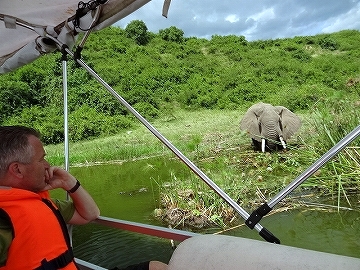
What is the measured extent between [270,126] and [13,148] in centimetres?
654

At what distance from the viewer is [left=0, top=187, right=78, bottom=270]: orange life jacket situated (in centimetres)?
129

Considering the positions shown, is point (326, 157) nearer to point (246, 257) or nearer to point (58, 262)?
point (246, 257)

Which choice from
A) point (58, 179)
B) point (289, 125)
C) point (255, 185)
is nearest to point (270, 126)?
point (289, 125)

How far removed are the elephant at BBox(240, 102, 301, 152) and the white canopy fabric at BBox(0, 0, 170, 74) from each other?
5187 mm

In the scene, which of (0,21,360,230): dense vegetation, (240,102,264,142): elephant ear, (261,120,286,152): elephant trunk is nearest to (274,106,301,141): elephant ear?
(261,120,286,152): elephant trunk

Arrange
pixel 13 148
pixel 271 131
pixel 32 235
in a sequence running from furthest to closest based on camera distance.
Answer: pixel 271 131 < pixel 13 148 < pixel 32 235

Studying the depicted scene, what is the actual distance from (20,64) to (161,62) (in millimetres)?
14945

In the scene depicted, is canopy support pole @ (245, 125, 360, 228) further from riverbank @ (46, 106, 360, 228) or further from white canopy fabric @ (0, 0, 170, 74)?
riverbank @ (46, 106, 360, 228)

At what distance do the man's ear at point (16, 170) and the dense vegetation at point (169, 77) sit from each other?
32.0 ft

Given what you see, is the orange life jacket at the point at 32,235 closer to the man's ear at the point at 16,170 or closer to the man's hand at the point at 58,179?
the man's ear at the point at 16,170

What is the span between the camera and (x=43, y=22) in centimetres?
238

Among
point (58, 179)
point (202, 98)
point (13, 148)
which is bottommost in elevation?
point (58, 179)

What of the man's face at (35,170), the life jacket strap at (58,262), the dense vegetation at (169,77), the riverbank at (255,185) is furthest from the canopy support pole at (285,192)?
the dense vegetation at (169,77)

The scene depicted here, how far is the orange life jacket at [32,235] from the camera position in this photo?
1.29 metres
